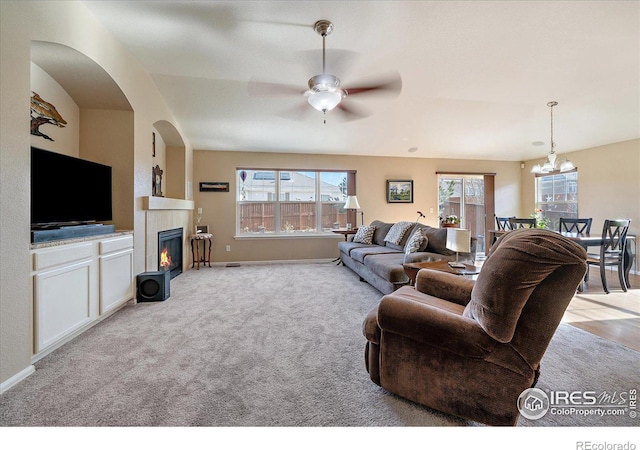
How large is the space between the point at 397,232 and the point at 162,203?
3.58 m

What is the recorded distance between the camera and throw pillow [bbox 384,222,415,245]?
14.5 feet

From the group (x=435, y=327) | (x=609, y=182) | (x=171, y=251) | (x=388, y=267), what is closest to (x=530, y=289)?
(x=435, y=327)

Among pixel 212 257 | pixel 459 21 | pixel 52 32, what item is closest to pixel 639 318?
pixel 459 21

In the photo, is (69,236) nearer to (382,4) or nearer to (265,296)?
(265,296)

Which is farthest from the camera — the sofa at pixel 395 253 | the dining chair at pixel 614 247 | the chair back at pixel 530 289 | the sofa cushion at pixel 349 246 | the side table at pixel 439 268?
the sofa cushion at pixel 349 246

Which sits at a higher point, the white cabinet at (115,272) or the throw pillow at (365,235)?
the throw pillow at (365,235)

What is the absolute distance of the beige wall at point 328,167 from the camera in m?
5.81

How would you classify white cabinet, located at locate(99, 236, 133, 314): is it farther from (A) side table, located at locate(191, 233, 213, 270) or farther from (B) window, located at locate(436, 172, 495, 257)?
(B) window, located at locate(436, 172, 495, 257)

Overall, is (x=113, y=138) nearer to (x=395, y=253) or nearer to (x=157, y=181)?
(x=157, y=181)

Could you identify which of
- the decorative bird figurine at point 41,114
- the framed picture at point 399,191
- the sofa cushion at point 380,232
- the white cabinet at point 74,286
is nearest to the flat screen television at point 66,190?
the white cabinet at point 74,286

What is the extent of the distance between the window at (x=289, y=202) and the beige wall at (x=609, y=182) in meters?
4.80

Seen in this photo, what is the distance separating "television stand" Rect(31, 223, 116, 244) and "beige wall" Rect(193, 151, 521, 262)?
297 cm

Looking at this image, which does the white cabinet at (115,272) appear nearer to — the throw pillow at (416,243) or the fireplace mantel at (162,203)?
the fireplace mantel at (162,203)

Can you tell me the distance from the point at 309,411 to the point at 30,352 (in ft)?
6.31
